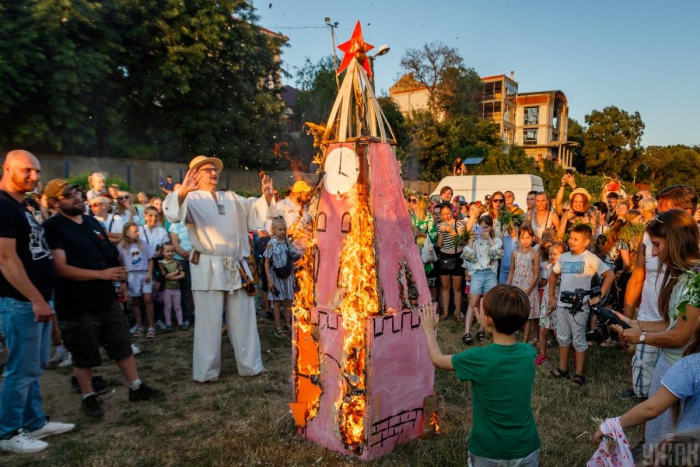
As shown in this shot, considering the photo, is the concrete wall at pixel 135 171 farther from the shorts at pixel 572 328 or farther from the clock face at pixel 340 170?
the clock face at pixel 340 170

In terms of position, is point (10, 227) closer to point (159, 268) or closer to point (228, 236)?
point (228, 236)

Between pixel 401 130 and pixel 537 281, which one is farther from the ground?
pixel 401 130

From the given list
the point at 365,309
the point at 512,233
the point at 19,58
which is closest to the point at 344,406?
the point at 365,309

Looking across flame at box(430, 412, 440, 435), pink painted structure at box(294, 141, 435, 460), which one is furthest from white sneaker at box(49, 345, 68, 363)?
flame at box(430, 412, 440, 435)

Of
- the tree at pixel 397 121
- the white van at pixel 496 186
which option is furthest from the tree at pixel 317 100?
the white van at pixel 496 186

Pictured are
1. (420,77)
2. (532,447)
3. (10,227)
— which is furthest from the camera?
(420,77)

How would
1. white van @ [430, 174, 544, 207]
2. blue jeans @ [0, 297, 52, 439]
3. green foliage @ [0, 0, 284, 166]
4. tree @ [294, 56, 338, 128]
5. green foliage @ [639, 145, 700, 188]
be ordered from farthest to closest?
1. green foliage @ [639, 145, 700, 188]
2. tree @ [294, 56, 338, 128]
3. white van @ [430, 174, 544, 207]
4. green foliage @ [0, 0, 284, 166]
5. blue jeans @ [0, 297, 52, 439]

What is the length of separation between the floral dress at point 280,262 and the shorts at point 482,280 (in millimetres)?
2722

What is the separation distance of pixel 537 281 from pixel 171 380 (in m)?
4.77

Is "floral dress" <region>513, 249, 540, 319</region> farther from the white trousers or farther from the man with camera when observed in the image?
the white trousers

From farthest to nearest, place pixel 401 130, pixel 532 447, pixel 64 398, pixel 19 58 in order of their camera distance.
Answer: pixel 401 130 → pixel 19 58 → pixel 64 398 → pixel 532 447

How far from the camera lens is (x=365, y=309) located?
3.37 meters

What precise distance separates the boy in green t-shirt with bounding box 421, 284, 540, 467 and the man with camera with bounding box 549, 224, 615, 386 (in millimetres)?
2925

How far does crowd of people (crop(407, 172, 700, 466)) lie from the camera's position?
228 cm
